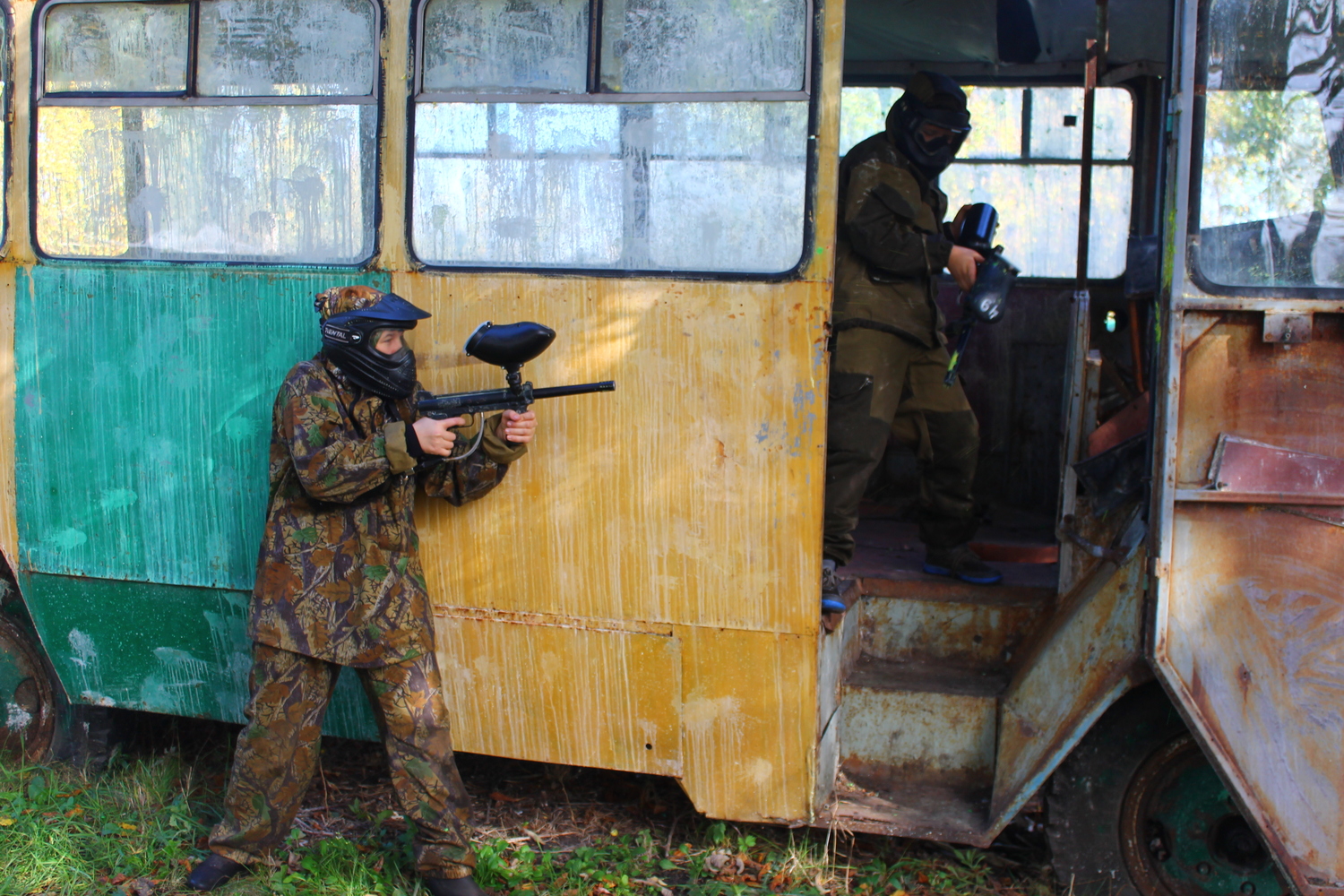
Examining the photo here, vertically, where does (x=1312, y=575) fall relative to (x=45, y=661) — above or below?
above

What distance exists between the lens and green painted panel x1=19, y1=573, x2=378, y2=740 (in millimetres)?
3561

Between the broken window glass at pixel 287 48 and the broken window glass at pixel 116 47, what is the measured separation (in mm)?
111

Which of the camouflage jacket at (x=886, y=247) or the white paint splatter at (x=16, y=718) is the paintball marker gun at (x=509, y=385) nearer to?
the camouflage jacket at (x=886, y=247)

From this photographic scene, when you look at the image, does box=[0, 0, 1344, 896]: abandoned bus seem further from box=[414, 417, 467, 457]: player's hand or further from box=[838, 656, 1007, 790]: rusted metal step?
box=[414, 417, 467, 457]: player's hand

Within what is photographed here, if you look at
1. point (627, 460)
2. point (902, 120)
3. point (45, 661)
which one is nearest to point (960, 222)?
point (902, 120)

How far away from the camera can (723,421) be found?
3.05 m

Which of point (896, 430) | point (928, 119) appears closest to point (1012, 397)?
point (896, 430)

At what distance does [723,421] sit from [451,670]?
48.9 inches

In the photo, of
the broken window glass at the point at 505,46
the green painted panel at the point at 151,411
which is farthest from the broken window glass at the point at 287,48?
the green painted panel at the point at 151,411

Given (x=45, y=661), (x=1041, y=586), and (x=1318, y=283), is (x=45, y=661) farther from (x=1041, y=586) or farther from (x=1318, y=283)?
(x=1318, y=283)

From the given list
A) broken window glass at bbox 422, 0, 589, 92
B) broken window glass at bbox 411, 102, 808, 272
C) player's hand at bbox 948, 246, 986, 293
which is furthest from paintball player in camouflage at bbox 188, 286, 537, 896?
player's hand at bbox 948, 246, 986, 293

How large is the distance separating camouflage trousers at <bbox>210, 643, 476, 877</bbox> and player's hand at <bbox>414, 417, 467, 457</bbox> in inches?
26.0

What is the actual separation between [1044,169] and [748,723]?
3.41 meters

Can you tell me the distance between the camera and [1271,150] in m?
2.65
